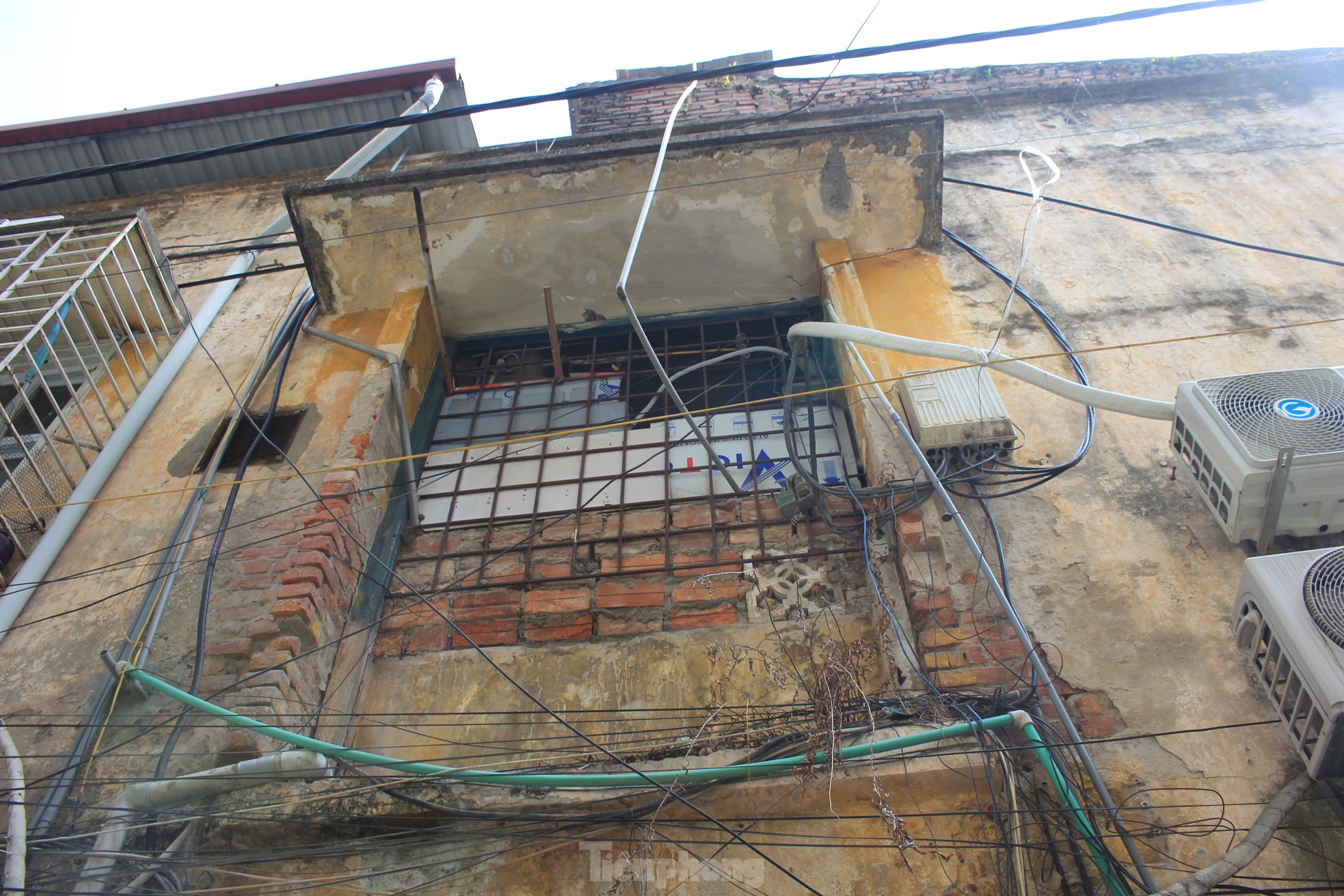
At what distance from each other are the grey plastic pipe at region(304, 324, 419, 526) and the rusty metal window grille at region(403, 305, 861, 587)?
0.36 feet

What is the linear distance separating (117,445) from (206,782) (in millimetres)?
2787

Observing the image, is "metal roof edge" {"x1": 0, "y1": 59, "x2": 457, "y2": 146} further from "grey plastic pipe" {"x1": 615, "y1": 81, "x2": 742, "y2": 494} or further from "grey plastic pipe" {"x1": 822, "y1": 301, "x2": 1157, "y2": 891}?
"grey plastic pipe" {"x1": 822, "y1": 301, "x2": 1157, "y2": 891}

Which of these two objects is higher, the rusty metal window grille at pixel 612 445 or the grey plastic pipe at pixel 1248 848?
the rusty metal window grille at pixel 612 445

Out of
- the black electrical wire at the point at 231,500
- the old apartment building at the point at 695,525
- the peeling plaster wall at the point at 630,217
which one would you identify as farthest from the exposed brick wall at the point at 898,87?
the black electrical wire at the point at 231,500

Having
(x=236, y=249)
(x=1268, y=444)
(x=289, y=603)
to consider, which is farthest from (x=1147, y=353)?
(x=236, y=249)

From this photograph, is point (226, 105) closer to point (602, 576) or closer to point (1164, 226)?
point (602, 576)

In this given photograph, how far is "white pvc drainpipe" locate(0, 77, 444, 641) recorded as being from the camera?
14.5 ft

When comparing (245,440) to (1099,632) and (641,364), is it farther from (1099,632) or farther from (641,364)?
(1099,632)

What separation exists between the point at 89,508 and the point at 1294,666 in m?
5.57

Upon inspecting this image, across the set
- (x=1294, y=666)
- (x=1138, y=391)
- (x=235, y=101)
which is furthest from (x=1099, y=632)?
(x=235, y=101)

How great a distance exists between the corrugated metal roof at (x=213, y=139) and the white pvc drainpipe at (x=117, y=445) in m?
2.85

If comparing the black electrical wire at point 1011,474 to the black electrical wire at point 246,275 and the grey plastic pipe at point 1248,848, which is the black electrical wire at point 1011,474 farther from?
the black electrical wire at point 246,275

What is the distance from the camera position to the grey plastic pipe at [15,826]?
2.84 meters

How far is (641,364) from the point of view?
595 centimetres
